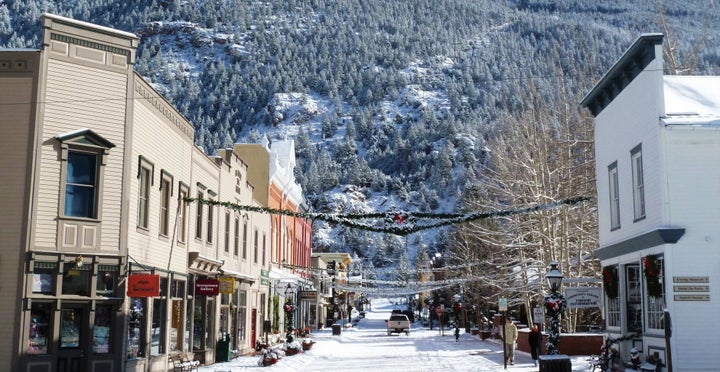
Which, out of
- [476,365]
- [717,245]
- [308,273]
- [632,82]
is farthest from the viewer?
[308,273]

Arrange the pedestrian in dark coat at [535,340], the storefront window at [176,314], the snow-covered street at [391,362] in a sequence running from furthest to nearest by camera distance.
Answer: the pedestrian in dark coat at [535,340], the snow-covered street at [391,362], the storefront window at [176,314]

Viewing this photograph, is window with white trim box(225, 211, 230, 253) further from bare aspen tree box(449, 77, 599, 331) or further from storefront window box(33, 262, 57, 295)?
storefront window box(33, 262, 57, 295)

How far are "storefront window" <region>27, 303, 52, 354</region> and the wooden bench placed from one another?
18.0ft

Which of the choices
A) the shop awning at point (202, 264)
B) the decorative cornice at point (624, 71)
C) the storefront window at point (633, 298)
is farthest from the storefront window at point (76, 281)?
the decorative cornice at point (624, 71)

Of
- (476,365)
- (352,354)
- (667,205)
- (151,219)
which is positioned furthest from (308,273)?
(667,205)

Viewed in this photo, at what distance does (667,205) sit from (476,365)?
36.6 ft

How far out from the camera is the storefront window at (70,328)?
2000 cm

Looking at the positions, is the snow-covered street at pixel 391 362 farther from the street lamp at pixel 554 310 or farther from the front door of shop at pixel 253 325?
the street lamp at pixel 554 310

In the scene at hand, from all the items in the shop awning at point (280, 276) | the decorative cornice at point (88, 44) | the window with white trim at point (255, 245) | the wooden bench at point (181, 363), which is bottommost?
the wooden bench at point (181, 363)

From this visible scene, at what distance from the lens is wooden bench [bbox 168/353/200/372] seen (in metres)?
24.5

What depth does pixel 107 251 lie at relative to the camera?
20.7 m

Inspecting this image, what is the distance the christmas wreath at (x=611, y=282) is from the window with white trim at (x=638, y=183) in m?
2.77

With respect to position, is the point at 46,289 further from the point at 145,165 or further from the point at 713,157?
the point at 713,157

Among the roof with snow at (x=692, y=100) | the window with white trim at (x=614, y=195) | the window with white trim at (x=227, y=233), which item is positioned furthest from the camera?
the window with white trim at (x=227, y=233)
